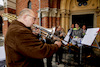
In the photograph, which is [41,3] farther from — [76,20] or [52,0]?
[76,20]

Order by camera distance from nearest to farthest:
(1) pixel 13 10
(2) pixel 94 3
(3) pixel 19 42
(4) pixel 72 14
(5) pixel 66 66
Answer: (3) pixel 19 42
(5) pixel 66 66
(2) pixel 94 3
(4) pixel 72 14
(1) pixel 13 10

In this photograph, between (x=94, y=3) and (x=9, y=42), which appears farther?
(x=94, y=3)

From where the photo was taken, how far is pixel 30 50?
83 cm

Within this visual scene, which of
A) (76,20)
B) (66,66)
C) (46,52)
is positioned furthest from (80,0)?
(46,52)

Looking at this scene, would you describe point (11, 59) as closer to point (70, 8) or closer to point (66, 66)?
point (66, 66)

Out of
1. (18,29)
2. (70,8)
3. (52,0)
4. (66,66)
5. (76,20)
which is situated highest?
(52,0)

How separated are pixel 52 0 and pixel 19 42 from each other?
4763mm

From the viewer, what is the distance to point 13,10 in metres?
7.64

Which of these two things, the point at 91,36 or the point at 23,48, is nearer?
the point at 23,48

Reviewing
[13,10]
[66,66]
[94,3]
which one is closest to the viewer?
[66,66]

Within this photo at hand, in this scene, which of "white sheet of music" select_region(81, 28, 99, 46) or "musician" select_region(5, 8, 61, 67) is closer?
"musician" select_region(5, 8, 61, 67)

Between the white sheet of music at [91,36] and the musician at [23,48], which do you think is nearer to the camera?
the musician at [23,48]

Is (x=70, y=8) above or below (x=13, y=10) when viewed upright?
below

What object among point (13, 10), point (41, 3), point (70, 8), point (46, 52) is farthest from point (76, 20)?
point (13, 10)
